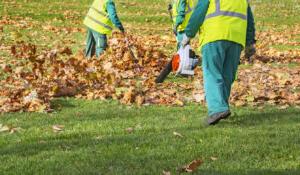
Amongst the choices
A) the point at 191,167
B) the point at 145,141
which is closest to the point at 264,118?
the point at 145,141

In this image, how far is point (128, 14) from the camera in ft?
102

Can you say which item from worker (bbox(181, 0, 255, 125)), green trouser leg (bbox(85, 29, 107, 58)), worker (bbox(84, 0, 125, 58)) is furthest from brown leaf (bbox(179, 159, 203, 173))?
green trouser leg (bbox(85, 29, 107, 58))

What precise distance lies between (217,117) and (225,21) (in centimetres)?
119

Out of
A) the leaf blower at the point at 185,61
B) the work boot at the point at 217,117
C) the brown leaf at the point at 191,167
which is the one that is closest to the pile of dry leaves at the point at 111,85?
the leaf blower at the point at 185,61

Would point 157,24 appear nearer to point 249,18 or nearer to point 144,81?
point 144,81

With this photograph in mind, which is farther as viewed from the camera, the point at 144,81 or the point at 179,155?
the point at 144,81

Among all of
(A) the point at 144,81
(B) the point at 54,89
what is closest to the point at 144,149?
(B) the point at 54,89

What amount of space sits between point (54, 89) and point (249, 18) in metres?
3.63

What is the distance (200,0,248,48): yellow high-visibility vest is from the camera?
827 centimetres

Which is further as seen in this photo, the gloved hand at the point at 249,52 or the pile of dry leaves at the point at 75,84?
the gloved hand at the point at 249,52

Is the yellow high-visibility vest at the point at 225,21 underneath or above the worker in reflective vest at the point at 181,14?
above

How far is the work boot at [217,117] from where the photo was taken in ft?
26.8

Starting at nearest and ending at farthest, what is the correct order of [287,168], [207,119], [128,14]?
[287,168], [207,119], [128,14]

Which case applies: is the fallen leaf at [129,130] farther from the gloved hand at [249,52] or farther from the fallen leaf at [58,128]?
the gloved hand at [249,52]
